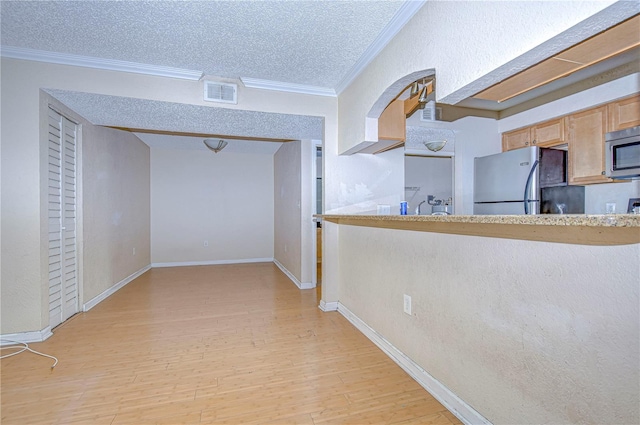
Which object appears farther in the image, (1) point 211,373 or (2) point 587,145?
(1) point 211,373

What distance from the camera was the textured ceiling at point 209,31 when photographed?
73.9 inches

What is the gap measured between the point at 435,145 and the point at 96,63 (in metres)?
2.96

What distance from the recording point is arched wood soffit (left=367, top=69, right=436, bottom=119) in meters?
1.90

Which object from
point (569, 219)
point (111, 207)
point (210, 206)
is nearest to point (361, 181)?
point (569, 219)

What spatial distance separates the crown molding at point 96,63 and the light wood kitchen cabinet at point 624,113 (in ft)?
9.58

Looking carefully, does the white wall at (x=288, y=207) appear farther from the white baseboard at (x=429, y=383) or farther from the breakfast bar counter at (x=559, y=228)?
the breakfast bar counter at (x=559, y=228)

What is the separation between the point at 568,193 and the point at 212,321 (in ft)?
9.67

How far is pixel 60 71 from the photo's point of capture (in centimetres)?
248

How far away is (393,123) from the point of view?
2648mm

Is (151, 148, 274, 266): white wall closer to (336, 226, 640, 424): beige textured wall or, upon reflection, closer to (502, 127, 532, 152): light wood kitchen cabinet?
(336, 226, 640, 424): beige textured wall

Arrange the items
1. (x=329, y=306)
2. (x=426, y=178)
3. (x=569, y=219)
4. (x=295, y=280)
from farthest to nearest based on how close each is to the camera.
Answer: (x=295, y=280), (x=329, y=306), (x=426, y=178), (x=569, y=219)

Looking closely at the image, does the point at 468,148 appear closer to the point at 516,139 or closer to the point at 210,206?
the point at 516,139

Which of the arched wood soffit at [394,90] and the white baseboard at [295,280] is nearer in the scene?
the arched wood soffit at [394,90]

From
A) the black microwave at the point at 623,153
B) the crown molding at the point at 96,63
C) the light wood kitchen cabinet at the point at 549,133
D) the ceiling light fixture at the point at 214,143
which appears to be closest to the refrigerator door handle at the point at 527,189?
the light wood kitchen cabinet at the point at 549,133
